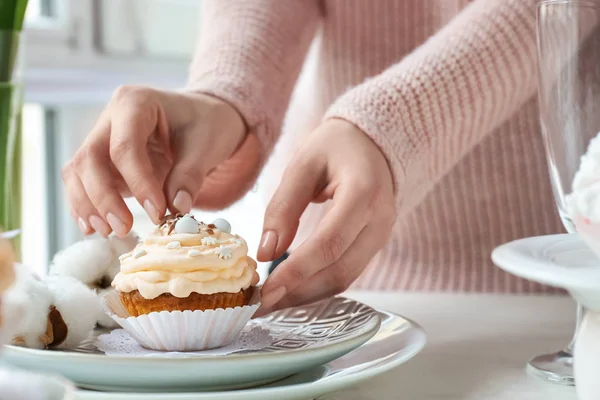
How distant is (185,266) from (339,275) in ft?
0.44

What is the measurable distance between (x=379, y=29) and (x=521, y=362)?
61 centimetres

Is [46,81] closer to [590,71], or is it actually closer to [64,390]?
[590,71]

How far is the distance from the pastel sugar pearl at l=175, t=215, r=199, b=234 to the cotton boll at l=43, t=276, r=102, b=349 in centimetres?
8

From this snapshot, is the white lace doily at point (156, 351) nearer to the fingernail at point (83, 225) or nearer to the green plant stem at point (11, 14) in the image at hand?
the fingernail at point (83, 225)

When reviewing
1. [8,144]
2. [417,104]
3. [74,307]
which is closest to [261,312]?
[74,307]

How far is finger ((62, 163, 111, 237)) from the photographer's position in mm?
665

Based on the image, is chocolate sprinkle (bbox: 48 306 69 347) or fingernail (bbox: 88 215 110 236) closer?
chocolate sprinkle (bbox: 48 306 69 347)

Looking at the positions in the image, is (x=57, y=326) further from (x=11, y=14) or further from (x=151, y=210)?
(x=11, y=14)

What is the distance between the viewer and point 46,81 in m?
1.50

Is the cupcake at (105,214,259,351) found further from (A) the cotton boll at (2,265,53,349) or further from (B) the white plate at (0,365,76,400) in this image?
(B) the white plate at (0,365,76,400)

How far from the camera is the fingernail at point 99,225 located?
66cm

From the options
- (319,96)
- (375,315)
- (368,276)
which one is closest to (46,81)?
(319,96)

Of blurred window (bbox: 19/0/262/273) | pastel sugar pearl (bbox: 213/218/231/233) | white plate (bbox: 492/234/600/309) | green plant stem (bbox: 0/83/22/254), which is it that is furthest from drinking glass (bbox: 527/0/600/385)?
blurred window (bbox: 19/0/262/273)

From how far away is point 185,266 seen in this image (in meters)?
0.57
